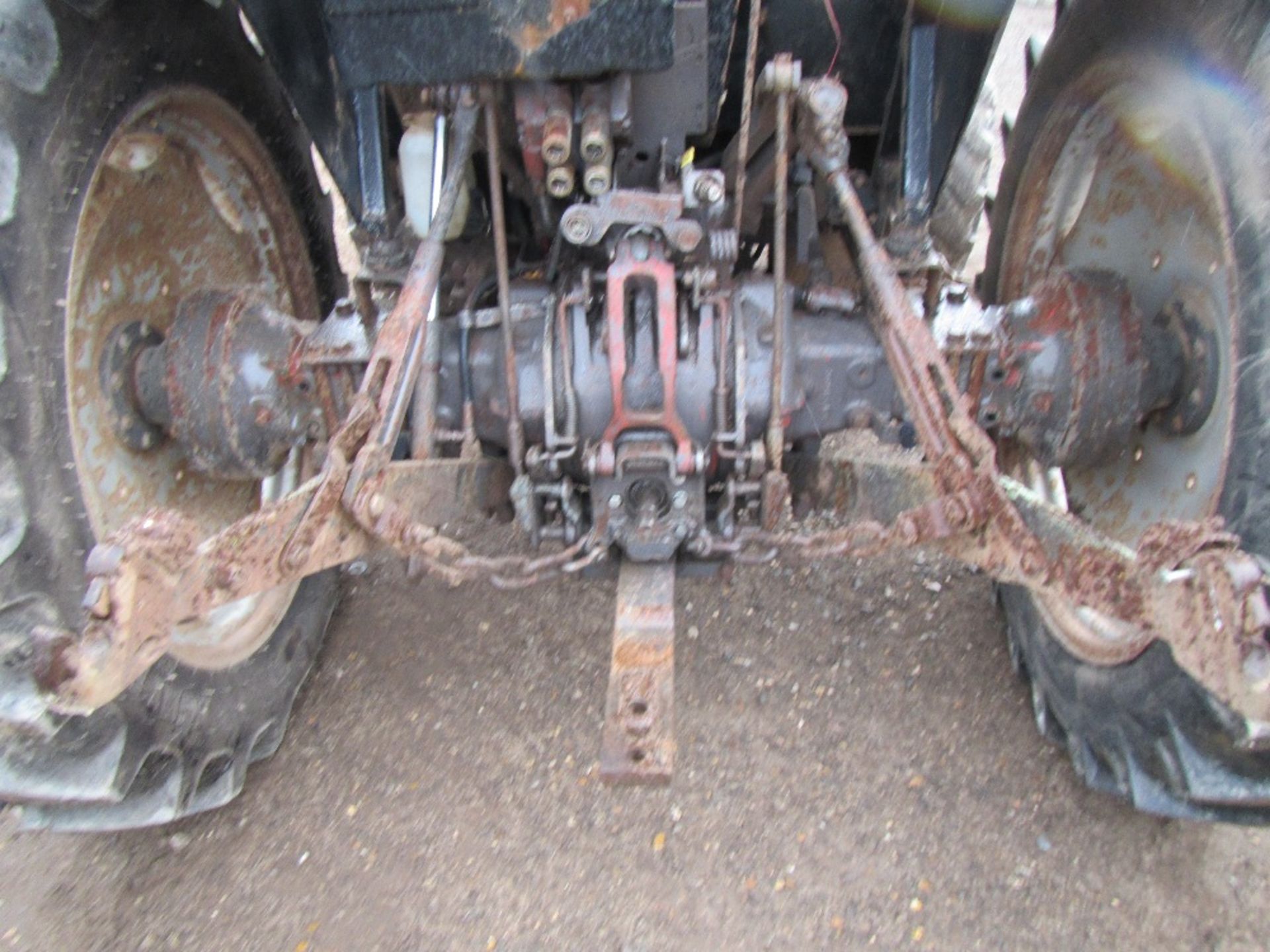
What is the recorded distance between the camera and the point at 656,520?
1759mm

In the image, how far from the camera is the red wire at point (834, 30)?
6.03 feet

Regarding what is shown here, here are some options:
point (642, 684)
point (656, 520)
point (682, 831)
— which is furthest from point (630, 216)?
point (682, 831)

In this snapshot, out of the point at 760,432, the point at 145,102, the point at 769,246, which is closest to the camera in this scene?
the point at 145,102

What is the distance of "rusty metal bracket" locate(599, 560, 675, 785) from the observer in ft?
4.12

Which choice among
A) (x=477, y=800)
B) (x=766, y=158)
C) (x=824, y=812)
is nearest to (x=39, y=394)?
(x=477, y=800)

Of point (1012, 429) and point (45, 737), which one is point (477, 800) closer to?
point (45, 737)

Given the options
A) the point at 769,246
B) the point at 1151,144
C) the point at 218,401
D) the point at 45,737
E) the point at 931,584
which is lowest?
the point at 931,584

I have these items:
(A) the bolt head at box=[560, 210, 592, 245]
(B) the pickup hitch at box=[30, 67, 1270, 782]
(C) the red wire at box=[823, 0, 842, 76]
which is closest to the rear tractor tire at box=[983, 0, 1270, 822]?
(B) the pickup hitch at box=[30, 67, 1270, 782]

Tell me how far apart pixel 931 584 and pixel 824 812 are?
2.77ft

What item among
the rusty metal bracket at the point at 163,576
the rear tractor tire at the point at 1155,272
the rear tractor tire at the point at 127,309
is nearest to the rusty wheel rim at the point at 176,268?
the rear tractor tire at the point at 127,309

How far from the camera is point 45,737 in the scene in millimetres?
1333

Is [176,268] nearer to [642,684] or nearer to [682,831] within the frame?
[642,684]

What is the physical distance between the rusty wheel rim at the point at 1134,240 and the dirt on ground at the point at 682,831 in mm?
420

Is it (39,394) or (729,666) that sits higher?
(39,394)
